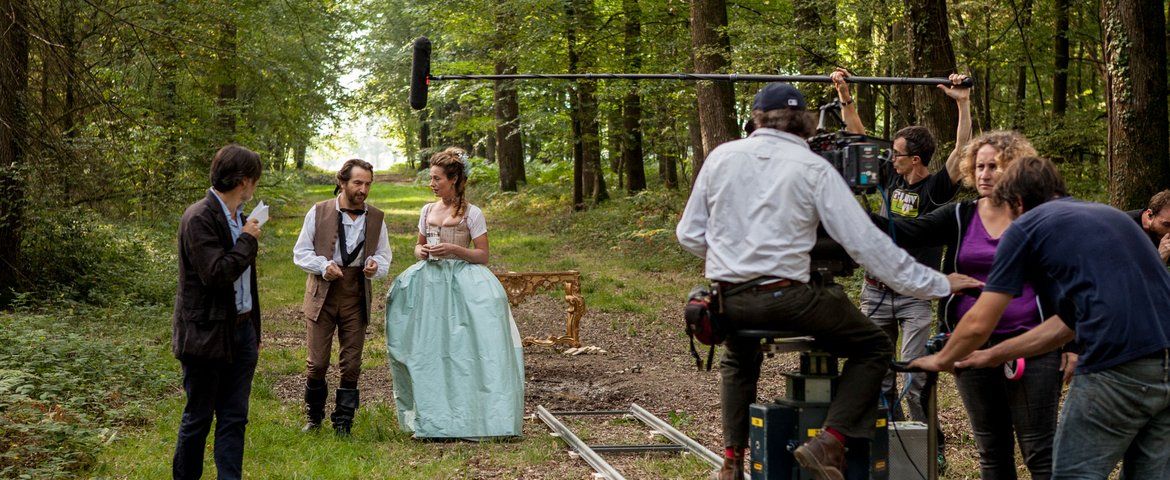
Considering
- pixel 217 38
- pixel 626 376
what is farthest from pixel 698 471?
pixel 217 38

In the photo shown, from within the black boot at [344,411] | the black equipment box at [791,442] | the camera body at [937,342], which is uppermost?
the camera body at [937,342]

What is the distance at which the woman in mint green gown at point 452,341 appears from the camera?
728 cm

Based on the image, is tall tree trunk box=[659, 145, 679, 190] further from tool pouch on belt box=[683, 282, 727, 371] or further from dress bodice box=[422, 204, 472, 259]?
tool pouch on belt box=[683, 282, 727, 371]

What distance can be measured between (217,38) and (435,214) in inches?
396

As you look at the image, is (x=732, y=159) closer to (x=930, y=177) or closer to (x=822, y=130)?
(x=822, y=130)

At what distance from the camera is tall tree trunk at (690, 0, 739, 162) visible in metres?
16.4

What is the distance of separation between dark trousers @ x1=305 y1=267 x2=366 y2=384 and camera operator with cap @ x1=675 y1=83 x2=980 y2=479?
3.46 meters

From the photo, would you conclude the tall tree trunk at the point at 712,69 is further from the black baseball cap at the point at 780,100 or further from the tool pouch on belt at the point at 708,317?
the tool pouch on belt at the point at 708,317

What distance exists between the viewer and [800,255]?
427 cm

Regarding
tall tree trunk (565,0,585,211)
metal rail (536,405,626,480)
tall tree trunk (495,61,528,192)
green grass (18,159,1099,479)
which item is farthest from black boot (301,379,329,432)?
tall tree trunk (495,61,528,192)

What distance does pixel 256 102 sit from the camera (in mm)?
21625

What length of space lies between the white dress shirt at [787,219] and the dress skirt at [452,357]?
325 centimetres

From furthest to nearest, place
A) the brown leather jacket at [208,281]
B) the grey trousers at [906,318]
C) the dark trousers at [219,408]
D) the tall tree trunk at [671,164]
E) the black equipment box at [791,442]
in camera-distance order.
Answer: the tall tree trunk at [671,164]
the grey trousers at [906,318]
the dark trousers at [219,408]
the brown leather jacket at [208,281]
the black equipment box at [791,442]

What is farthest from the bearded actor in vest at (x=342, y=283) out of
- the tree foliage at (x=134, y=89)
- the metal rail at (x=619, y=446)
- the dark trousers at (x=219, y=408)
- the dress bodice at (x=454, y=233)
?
the tree foliage at (x=134, y=89)
